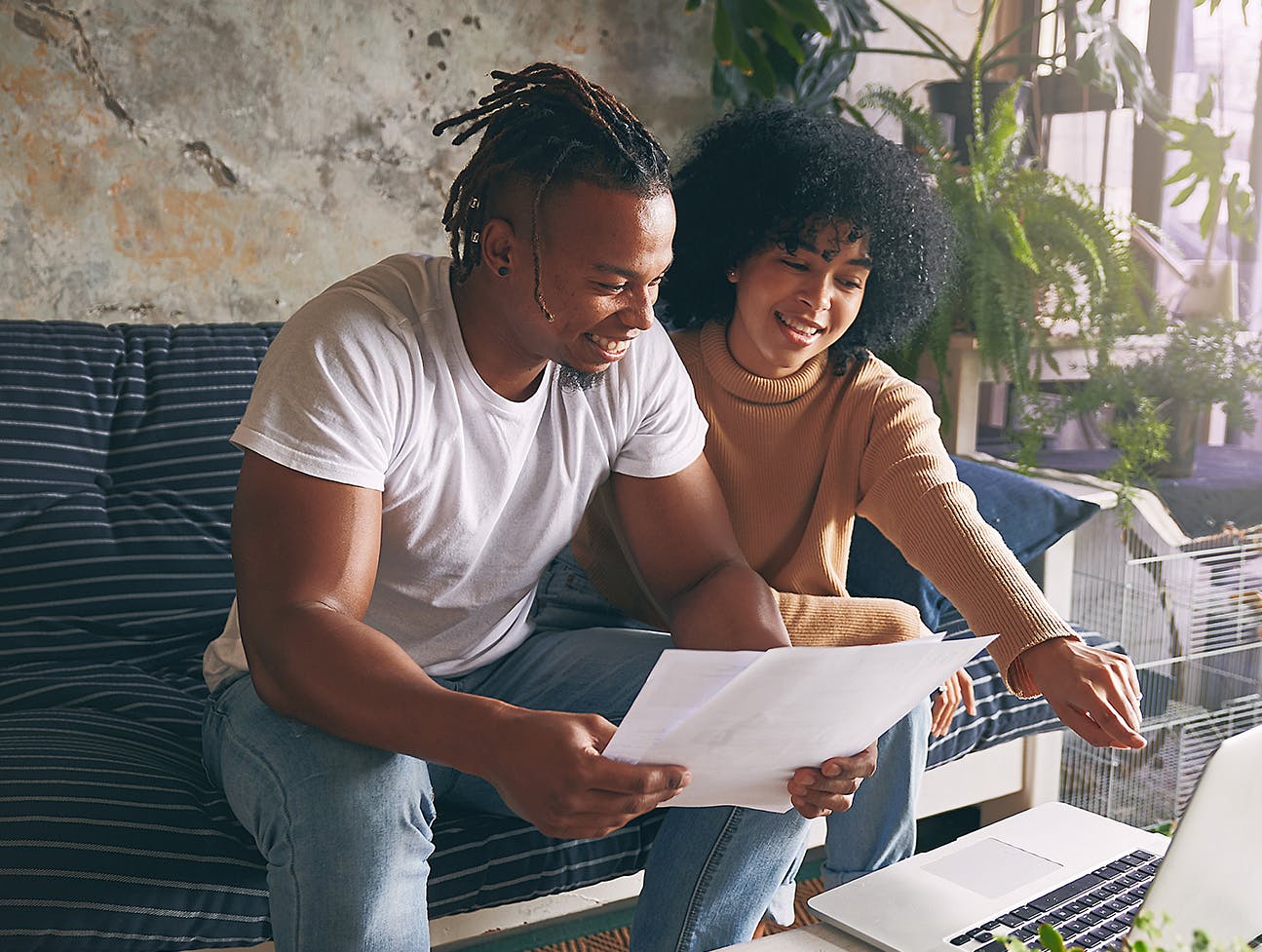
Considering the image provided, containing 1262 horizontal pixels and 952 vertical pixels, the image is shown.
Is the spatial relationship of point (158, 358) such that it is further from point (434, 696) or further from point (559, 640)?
point (434, 696)

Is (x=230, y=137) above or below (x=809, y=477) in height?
above

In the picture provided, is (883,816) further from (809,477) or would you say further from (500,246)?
(500,246)

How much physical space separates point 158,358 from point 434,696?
37.7 inches

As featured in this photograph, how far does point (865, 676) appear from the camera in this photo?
2.99 feet

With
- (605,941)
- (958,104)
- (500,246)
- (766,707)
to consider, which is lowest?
(605,941)

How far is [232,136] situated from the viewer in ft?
6.89

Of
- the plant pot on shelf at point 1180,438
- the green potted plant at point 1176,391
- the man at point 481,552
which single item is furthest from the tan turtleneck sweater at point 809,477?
the plant pot on shelf at point 1180,438

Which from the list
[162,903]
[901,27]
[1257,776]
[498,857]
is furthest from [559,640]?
[901,27]

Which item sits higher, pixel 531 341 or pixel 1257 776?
pixel 531 341

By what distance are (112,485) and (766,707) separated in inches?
43.9

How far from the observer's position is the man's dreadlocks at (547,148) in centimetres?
115

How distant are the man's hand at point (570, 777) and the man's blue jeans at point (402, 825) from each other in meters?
0.06

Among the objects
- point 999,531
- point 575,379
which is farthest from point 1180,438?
point 575,379

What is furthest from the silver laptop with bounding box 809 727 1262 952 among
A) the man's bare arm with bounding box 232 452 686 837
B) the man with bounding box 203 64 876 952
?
the man's bare arm with bounding box 232 452 686 837
